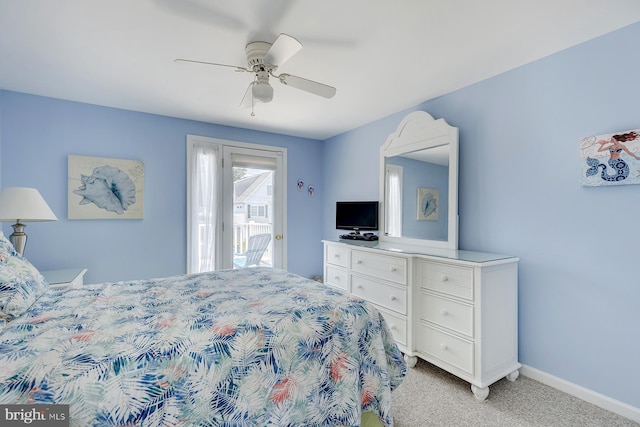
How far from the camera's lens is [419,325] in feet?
8.02

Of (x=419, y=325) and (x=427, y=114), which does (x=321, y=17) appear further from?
(x=419, y=325)

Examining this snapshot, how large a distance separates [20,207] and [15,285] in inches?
47.3

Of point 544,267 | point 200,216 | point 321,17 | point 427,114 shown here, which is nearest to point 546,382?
point 544,267

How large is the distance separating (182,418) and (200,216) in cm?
288

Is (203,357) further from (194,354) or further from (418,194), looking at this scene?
(418,194)

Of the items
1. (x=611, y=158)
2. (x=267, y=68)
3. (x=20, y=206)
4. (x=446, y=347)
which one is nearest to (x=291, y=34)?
(x=267, y=68)

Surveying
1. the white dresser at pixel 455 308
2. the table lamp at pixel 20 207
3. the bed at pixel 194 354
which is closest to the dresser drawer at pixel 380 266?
the white dresser at pixel 455 308

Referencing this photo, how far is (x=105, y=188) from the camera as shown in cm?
312

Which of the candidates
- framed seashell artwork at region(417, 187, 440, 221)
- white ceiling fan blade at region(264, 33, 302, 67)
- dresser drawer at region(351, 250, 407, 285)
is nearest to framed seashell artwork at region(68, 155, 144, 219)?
white ceiling fan blade at region(264, 33, 302, 67)

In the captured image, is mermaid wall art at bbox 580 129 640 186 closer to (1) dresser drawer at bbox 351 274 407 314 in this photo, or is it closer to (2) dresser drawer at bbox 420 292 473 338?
(2) dresser drawer at bbox 420 292 473 338

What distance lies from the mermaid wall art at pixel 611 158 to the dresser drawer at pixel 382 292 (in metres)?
1.54

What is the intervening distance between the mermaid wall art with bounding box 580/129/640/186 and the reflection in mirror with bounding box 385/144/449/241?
38.4 inches

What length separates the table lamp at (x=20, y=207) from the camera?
2150mm

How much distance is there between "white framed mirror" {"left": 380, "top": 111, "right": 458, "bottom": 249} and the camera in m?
2.67
